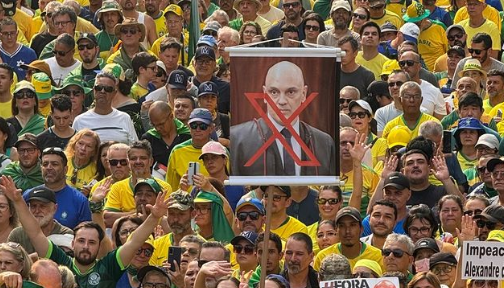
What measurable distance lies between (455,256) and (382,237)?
867 millimetres

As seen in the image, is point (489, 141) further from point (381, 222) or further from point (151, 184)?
point (151, 184)

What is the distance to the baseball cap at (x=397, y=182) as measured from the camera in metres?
17.4

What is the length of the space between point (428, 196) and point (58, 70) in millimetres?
5464

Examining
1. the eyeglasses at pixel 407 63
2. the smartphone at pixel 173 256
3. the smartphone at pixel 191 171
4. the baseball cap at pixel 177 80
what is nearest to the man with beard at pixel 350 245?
the smartphone at pixel 173 256

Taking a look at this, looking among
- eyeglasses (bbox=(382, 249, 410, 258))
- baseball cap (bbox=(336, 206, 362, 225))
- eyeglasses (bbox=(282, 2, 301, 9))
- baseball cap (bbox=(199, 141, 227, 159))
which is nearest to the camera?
eyeglasses (bbox=(382, 249, 410, 258))

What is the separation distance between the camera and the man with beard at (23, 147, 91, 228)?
697 inches

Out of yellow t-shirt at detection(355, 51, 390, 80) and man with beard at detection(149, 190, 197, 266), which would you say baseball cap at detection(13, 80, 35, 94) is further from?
yellow t-shirt at detection(355, 51, 390, 80)

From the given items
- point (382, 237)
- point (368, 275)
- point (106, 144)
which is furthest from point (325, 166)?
point (106, 144)

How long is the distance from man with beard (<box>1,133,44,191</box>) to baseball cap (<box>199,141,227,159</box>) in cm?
146

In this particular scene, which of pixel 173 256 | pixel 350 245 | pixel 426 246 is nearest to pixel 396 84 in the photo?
pixel 350 245

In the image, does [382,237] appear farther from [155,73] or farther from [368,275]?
[155,73]

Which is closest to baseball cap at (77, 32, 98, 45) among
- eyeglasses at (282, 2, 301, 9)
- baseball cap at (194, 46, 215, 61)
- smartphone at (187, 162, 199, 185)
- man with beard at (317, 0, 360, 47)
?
baseball cap at (194, 46, 215, 61)

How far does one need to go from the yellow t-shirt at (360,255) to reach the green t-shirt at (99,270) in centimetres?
152

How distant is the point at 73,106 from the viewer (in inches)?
810
